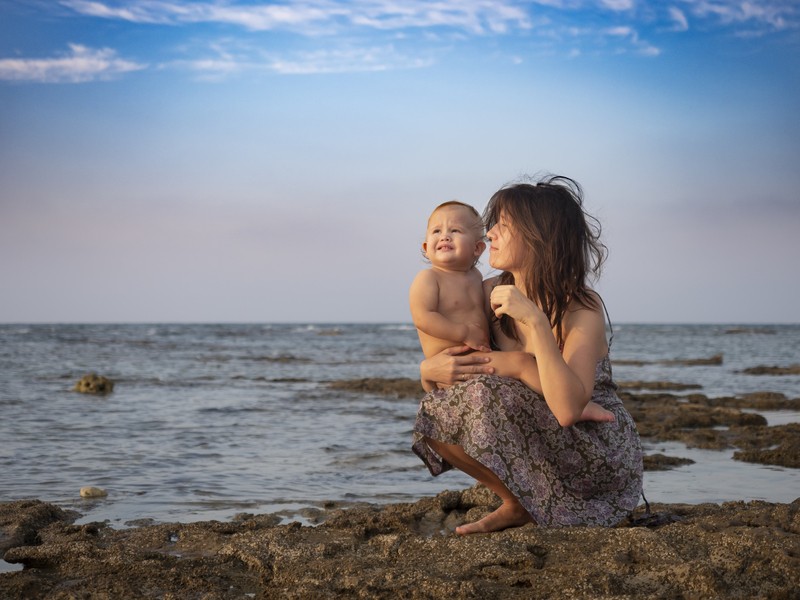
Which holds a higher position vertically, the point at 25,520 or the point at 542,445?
the point at 542,445

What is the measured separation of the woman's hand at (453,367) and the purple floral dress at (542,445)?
0.08 m

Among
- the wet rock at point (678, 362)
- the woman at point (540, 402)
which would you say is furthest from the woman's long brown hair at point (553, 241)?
the wet rock at point (678, 362)

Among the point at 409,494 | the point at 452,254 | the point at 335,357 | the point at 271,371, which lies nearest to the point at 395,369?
the point at 271,371

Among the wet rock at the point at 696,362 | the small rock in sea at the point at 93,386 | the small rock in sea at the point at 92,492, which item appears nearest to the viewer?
the small rock in sea at the point at 92,492

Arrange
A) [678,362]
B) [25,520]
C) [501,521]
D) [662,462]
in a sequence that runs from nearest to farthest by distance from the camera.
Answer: [501,521]
[25,520]
[662,462]
[678,362]

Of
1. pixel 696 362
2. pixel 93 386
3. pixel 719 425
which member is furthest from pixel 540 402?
pixel 696 362

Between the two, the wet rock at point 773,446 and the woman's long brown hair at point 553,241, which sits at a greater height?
the woman's long brown hair at point 553,241

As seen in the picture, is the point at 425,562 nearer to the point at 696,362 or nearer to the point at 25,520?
the point at 25,520

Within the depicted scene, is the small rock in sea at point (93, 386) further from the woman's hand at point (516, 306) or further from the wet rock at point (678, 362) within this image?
the wet rock at point (678, 362)

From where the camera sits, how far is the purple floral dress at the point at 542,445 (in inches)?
135

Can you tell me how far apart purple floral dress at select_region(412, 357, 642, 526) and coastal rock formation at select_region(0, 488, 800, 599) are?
0.18 meters

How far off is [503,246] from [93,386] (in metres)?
10.8

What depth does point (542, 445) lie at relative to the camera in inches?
137

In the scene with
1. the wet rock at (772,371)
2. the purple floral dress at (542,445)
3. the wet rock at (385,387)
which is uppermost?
the purple floral dress at (542,445)
